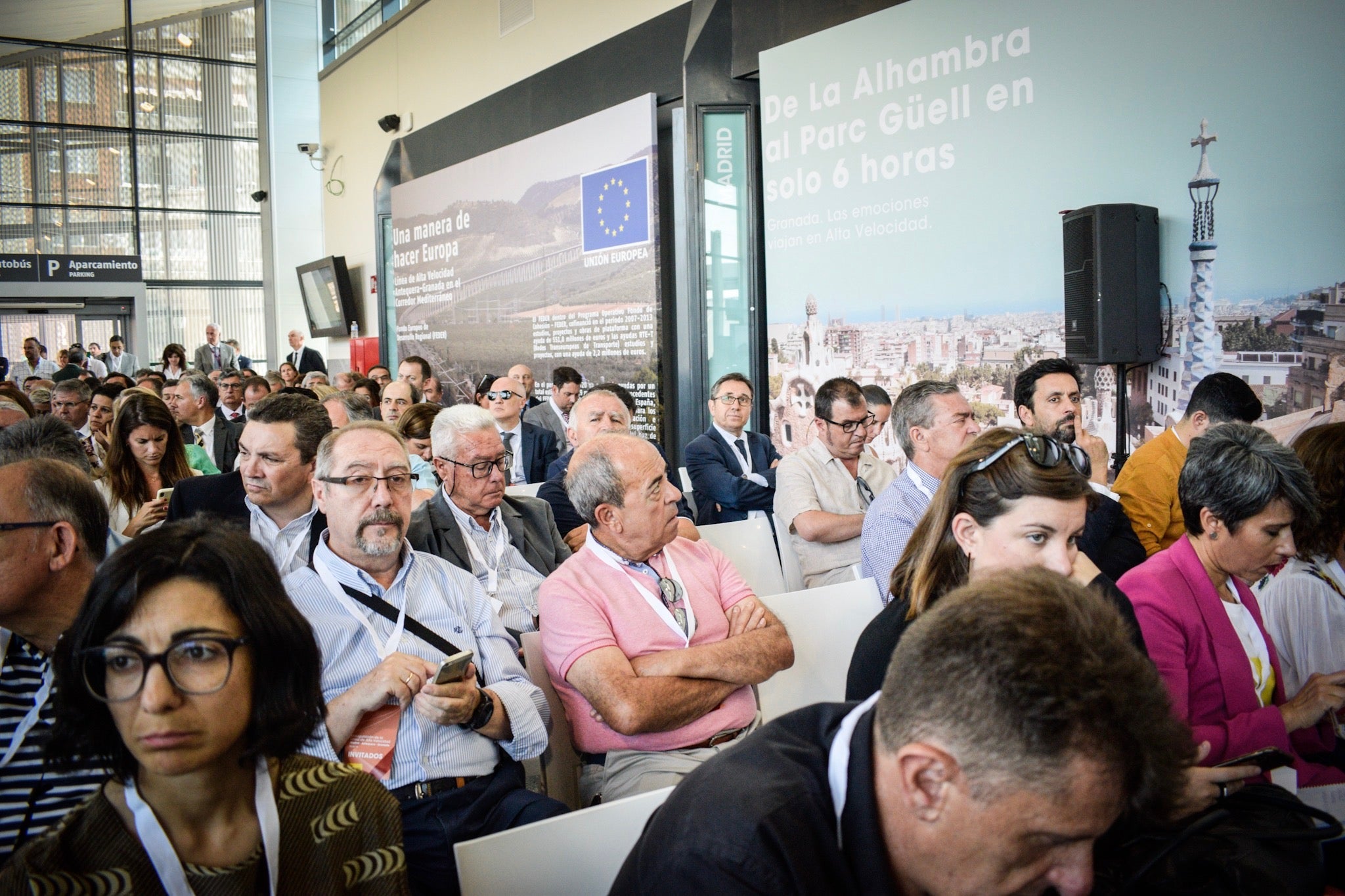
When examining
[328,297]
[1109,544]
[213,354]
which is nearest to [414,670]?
[1109,544]

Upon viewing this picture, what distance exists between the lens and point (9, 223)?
1895cm

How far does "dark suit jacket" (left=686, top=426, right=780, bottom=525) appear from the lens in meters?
5.13

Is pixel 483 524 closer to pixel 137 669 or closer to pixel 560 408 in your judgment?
pixel 137 669

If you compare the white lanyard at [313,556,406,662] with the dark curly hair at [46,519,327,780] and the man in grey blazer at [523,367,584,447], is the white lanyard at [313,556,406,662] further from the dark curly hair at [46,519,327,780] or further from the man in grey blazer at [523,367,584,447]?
the man in grey blazer at [523,367,584,447]

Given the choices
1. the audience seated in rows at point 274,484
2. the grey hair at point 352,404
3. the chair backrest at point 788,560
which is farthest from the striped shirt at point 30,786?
the grey hair at point 352,404

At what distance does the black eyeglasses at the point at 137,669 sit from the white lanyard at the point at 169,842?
0.46ft

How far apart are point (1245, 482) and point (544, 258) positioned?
8.03m

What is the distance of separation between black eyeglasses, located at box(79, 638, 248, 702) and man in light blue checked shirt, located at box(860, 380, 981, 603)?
6.91 ft

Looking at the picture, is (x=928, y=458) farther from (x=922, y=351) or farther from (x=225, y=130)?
(x=225, y=130)

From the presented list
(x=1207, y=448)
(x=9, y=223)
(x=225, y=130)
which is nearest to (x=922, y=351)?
(x=1207, y=448)

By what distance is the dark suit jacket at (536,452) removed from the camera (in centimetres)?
638

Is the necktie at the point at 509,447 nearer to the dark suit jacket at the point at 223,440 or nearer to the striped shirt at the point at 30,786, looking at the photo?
the dark suit jacket at the point at 223,440

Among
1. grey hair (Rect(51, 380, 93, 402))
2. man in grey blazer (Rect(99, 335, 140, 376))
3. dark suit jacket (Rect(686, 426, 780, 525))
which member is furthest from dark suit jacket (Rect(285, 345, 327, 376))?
dark suit jacket (Rect(686, 426, 780, 525))

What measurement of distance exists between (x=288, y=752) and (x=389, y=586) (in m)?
1.02
